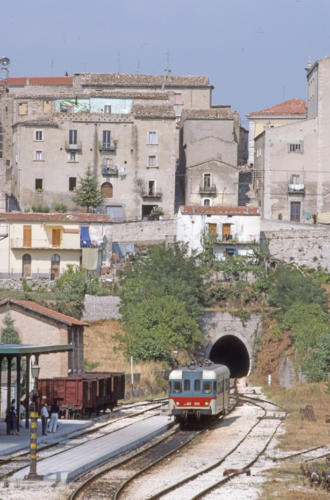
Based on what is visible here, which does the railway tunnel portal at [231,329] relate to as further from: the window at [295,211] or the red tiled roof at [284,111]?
the red tiled roof at [284,111]

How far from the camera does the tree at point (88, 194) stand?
274 ft

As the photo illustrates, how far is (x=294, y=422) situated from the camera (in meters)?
39.4

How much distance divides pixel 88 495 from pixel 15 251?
56.1m

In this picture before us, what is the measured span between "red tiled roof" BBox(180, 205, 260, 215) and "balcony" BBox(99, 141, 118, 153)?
36.1 feet

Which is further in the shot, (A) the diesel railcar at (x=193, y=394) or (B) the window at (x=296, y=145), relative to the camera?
(B) the window at (x=296, y=145)

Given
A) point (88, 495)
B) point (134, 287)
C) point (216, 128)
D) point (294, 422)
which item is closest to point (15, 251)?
point (134, 287)

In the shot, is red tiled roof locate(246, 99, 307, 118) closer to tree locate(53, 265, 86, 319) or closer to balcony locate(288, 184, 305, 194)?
balcony locate(288, 184, 305, 194)

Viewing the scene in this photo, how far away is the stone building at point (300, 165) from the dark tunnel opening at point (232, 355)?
13418mm

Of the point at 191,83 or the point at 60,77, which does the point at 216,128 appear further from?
the point at 60,77

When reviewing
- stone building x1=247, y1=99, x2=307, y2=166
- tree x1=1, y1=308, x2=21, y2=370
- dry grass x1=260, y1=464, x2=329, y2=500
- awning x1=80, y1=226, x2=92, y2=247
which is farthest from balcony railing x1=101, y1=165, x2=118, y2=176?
dry grass x1=260, y1=464, x2=329, y2=500

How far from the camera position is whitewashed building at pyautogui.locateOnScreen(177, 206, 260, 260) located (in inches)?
3105

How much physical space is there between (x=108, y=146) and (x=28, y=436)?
56.1 meters

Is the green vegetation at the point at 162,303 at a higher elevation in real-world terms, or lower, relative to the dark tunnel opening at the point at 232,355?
higher

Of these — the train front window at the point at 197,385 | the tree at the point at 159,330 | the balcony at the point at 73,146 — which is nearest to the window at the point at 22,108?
the balcony at the point at 73,146
